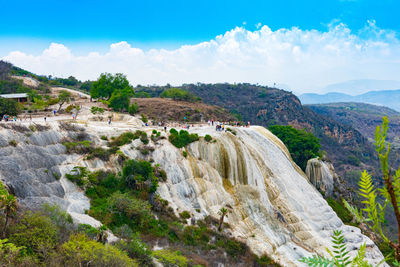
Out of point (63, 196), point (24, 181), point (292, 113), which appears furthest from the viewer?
point (292, 113)

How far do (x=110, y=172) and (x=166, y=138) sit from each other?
1061cm

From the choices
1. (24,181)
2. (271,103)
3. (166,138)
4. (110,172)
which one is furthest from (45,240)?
(271,103)

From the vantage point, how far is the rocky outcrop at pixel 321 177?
53.3 m

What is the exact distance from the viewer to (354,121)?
194250 mm

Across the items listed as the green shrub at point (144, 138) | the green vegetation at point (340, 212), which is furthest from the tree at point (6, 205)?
the green vegetation at point (340, 212)

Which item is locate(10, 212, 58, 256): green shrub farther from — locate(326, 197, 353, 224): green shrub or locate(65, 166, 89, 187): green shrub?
locate(326, 197, 353, 224): green shrub

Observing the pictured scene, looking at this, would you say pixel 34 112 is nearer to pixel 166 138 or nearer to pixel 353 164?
pixel 166 138

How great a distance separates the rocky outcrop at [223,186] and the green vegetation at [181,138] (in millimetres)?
897

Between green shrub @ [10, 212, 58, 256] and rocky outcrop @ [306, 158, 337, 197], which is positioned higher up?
green shrub @ [10, 212, 58, 256]

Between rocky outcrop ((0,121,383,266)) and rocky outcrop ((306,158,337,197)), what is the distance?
29.1 ft

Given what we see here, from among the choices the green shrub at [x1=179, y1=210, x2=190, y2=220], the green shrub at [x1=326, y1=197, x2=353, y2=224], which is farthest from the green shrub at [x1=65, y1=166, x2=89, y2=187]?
the green shrub at [x1=326, y1=197, x2=353, y2=224]

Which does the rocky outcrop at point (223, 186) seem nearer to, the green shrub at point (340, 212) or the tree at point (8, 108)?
the green shrub at point (340, 212)

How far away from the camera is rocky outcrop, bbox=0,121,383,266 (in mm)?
25516

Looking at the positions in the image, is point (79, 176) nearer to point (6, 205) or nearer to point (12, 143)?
point (12, 143)
